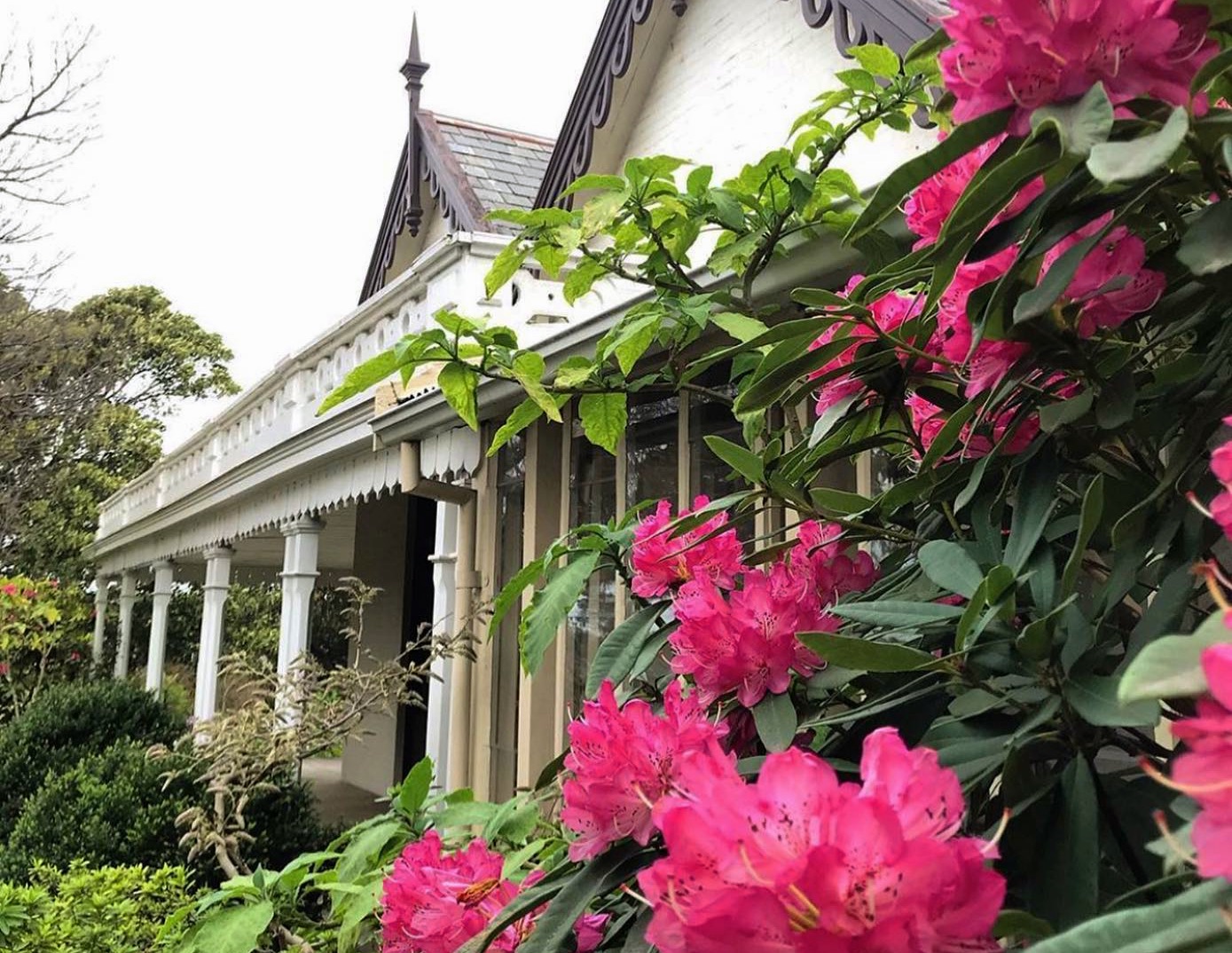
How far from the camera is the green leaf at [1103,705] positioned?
0.63m

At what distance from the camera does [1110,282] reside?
784 millimetres

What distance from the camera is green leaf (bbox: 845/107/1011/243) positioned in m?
0.71

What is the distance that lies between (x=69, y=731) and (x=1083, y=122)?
9020mm

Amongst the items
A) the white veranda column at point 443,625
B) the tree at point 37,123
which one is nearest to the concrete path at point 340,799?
the white veranda column at point 443,625

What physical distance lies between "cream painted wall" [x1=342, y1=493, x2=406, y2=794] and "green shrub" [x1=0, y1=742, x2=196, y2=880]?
4.58 m

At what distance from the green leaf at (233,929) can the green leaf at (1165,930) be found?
72.9 inches

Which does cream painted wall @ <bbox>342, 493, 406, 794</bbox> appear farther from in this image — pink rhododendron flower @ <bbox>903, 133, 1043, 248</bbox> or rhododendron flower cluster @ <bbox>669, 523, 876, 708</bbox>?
pink rhododendron flower @ <bbox>903, 133, 1043, 248</bbox>

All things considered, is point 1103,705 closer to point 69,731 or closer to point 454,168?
point 69,731

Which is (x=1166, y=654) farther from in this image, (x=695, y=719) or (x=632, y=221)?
(x=632, y=221)

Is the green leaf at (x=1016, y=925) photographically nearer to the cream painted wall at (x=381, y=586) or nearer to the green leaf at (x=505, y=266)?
the green leaf at (x=505, y=266)

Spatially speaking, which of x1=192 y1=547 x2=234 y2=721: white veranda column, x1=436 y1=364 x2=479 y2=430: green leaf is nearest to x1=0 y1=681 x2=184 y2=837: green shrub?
x1=192 y1=547 x2=234 y2=721: white veranda column

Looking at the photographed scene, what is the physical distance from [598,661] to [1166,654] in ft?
2.97

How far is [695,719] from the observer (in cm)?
89

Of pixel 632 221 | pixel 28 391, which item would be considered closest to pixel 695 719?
pixel 632 221
